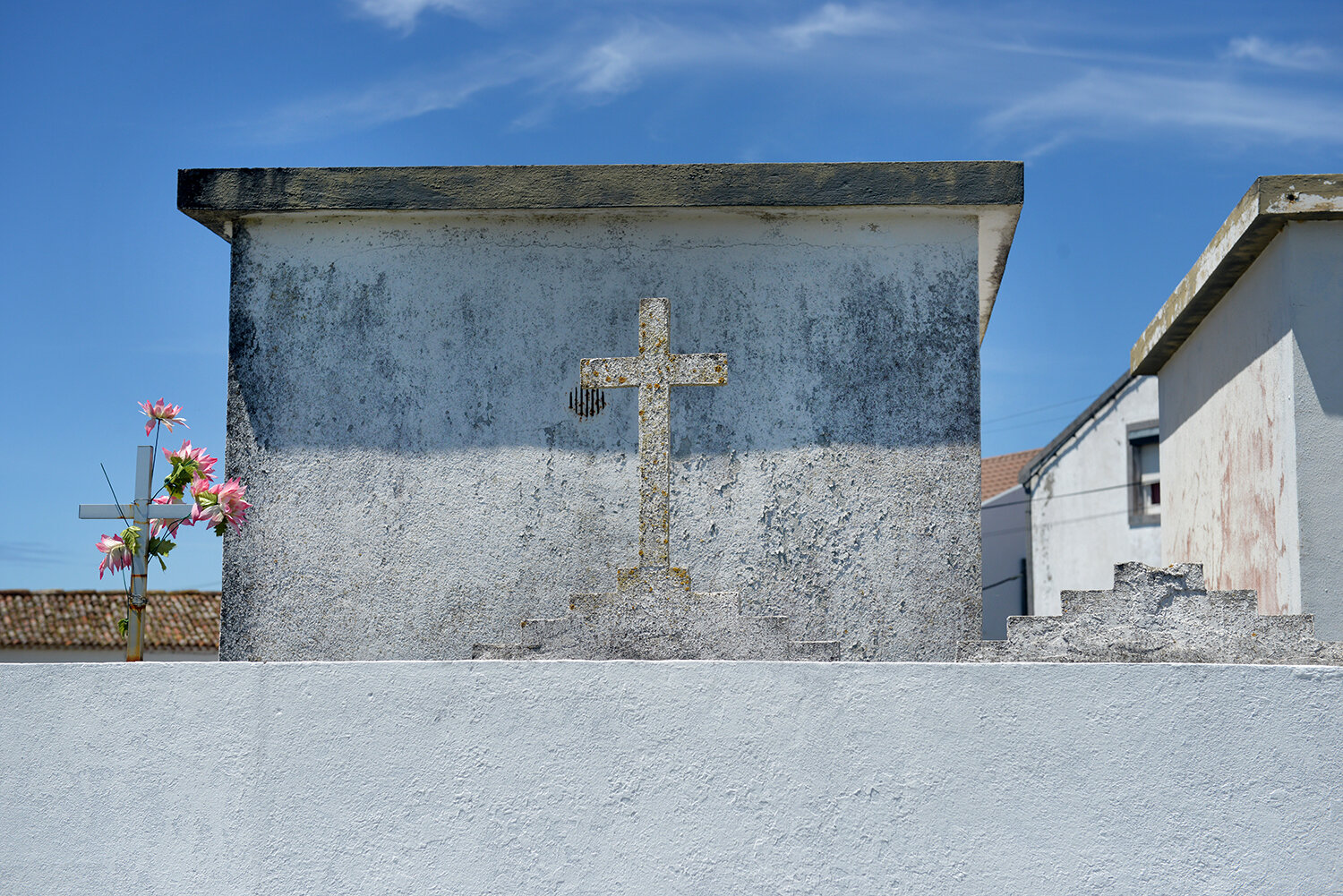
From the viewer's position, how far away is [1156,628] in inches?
178

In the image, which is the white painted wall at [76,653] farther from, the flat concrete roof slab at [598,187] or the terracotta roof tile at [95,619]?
the flat concrete roof slab at [598,187]

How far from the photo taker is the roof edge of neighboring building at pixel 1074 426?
18.5m

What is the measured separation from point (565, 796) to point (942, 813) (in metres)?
1.35

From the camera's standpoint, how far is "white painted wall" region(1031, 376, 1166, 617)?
59.9ft

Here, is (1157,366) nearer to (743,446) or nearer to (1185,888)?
(743,446)

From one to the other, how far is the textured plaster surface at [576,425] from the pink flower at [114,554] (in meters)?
1.65

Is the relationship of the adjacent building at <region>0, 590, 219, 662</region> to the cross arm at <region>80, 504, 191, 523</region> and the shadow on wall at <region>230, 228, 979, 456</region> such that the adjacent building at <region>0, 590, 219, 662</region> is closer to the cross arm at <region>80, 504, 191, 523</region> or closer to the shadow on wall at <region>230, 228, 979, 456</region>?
the shadow on wall at <region>230, 228, 979, 456</region>

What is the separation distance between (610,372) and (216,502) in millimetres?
1942

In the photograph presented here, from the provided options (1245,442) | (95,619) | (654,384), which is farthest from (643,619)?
(95,619)

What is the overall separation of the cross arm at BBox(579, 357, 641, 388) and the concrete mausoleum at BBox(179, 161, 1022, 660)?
158cm

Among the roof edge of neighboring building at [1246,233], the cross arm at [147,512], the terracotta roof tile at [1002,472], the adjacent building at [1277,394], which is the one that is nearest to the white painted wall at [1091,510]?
the terracotta roof tile at [1002,472]

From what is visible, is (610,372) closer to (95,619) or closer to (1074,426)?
(1074,426)

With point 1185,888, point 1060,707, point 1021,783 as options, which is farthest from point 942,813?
point 1185,888

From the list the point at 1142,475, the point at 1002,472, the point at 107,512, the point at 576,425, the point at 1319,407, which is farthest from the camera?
the point at 1002,472
